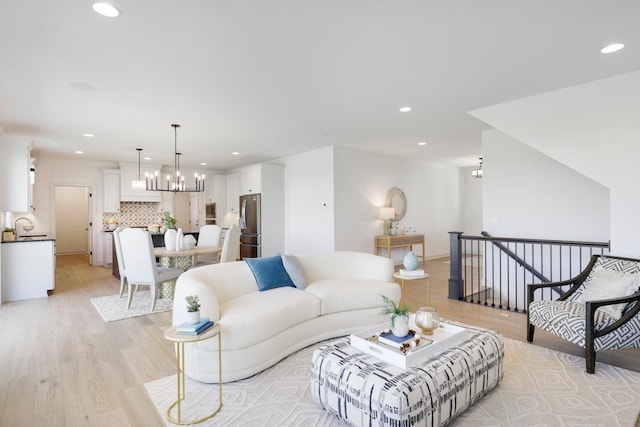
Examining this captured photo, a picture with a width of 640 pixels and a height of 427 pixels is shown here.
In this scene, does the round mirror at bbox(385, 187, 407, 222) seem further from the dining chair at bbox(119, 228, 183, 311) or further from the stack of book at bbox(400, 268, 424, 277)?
the dining chair at bbox(119, 228, 183, 311)

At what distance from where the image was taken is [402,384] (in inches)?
68.6

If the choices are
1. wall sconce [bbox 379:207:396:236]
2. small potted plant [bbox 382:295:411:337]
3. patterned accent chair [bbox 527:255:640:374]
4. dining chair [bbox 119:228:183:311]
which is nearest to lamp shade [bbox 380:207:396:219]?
wall sconce [bbox 379:207:396:236]

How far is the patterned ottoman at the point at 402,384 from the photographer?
67.6 inches

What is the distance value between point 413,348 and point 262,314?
1.19 metres

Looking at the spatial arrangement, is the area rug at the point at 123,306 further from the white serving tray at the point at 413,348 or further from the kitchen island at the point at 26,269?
the white serving tray at the point at 413,348

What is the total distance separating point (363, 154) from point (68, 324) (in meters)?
5.74

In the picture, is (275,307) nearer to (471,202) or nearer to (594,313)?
(594,313)

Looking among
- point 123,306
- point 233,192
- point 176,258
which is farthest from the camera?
point 233,192

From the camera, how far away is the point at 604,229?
14.7 ft

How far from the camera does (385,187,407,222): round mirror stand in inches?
306

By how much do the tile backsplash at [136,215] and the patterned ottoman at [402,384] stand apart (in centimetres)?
817

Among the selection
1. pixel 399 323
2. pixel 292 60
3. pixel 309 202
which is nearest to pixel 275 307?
pixel 399 323

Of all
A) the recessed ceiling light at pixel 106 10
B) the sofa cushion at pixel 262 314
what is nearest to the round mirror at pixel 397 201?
the sofa cushion at pixel 262 314

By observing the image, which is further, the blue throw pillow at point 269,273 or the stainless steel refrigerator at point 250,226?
the stainless steel refrigerator at point 250,226
